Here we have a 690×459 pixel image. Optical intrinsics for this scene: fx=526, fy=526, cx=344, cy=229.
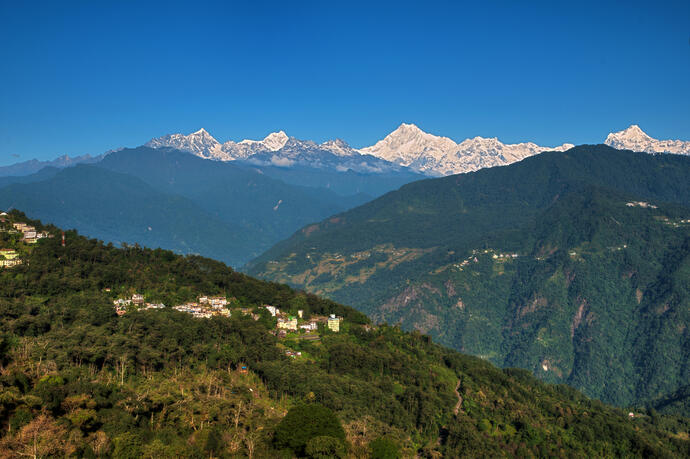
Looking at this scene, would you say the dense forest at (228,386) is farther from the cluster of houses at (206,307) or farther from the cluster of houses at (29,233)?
the cluster of houses at (206,307)

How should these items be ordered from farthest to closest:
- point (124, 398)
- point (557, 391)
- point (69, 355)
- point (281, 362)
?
1. point (557, 391)
2. point (281, 362)
3. point (69, 355)
4. point (124, 398)

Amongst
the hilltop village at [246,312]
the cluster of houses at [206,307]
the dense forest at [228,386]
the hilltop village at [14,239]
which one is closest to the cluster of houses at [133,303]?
the hilltop village at [246,312]

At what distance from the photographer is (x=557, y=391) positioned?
136 meters

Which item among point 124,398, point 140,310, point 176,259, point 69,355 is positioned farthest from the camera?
point 176,259

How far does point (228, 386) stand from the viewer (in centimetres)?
7362

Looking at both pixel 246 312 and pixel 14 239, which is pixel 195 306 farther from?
pixel 14 239

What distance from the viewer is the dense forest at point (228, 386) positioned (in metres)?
54.0

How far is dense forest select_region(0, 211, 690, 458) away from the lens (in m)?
54.0

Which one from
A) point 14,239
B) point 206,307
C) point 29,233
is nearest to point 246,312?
point 206,307

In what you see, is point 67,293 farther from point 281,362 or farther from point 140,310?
point 281,362

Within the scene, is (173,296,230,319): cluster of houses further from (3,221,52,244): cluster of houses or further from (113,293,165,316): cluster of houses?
(3,221,52,244): cluster of houses

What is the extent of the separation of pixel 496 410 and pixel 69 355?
74528mm

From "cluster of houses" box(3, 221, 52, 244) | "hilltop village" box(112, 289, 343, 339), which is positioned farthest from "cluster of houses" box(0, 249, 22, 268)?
"hilltop village" box(112, 289, 343, 339)

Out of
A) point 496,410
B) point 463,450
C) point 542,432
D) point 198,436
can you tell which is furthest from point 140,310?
point 542,432
